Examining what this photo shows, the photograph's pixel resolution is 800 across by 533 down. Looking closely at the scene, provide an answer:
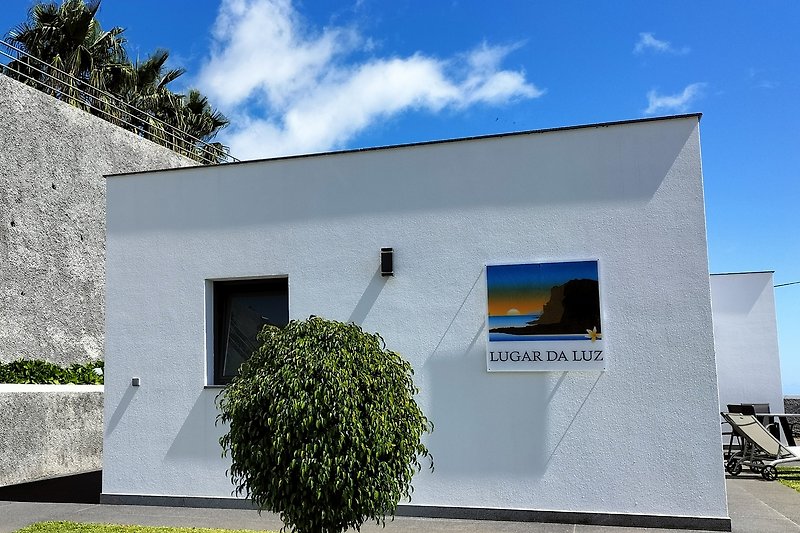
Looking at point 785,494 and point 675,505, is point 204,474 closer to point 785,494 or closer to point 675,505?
point 675,505

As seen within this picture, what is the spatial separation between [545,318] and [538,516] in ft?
6.01

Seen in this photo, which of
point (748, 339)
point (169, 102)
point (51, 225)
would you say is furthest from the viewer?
point (169, 102)

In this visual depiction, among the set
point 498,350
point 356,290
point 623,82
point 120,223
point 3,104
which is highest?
point 3,104

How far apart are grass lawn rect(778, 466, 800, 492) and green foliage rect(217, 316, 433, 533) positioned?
6.16 metres

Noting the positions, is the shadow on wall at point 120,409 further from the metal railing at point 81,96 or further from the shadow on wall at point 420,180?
the metal railing at point 81,96

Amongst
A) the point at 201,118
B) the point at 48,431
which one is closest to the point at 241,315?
the point at 48,431

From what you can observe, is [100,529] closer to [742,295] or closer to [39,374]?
[39,374]

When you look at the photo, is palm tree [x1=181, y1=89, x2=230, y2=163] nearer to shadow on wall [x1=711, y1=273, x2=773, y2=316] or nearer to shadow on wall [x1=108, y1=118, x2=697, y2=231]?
shadow on wall [x1=711, y1=273, x2=773, y2=316]

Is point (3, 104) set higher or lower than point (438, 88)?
higher

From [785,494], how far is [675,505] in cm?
264

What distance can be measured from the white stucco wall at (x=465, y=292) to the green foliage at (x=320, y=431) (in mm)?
2103

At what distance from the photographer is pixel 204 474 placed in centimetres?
818

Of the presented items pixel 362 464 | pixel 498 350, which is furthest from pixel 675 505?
pixel 362 464

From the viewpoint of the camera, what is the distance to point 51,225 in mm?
15141
